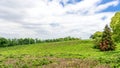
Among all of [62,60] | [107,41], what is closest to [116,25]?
[107,41]

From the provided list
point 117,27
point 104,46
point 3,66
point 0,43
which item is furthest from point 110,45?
point 0,43

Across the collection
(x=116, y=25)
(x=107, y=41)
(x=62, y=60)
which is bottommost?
(x=62, y=60)

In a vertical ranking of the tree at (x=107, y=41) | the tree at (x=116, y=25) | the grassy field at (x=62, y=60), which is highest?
the tree at (x=116, y=25)

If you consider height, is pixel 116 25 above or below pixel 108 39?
above

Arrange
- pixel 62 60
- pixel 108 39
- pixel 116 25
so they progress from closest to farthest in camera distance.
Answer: pixel 62 60 → pixel 108 39 → pixel 116 25

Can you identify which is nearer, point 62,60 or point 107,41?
point 62,60

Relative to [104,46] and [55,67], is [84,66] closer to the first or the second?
[55,67]

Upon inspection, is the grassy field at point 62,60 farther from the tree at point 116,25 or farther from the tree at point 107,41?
the tree at point 116,25

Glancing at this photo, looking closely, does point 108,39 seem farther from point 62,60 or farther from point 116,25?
point 62,60

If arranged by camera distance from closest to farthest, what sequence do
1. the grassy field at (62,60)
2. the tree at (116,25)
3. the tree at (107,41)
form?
the grassy field at (62,60) < the tree at (107,41) < the tree at (116,25)

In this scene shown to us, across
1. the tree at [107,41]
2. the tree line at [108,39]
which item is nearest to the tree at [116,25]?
the tree line at [108,39]

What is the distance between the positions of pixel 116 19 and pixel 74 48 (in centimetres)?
1420

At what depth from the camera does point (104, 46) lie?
71125 mm

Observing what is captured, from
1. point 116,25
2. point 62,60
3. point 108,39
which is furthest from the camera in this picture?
point 116,25
